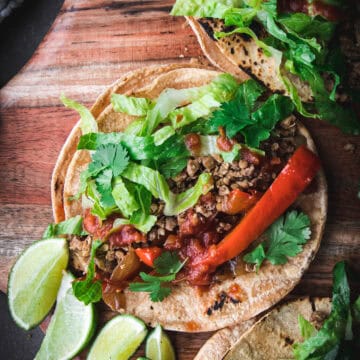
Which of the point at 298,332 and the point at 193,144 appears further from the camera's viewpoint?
the point at 298,332

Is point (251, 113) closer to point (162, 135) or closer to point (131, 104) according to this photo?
point (162, 135)

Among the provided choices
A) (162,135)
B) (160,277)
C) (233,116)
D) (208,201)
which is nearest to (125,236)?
(160,277)

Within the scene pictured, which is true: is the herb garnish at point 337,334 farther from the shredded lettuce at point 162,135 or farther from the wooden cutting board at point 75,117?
the shredded lettuce at point 162,135

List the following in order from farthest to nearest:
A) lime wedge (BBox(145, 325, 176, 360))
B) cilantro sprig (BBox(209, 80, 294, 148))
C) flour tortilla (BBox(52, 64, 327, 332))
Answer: lime wedge (BBox(145, 325, 176, 360))
flour tortilla (BBox(52, 64, 327, 332))
cilantro sprig (BBox(209, 80, 294, 148))

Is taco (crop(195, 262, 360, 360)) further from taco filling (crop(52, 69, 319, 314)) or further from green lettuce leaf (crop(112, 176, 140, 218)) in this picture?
green lettuce leaf (crop(112, 176, 140, 218))

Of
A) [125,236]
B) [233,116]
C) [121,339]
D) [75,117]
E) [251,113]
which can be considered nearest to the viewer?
[233,116]

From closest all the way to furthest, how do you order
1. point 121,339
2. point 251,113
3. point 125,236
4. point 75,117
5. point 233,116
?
point 233,116 → point 251,113 → point 125,236 → point 121,339 → point 75,117

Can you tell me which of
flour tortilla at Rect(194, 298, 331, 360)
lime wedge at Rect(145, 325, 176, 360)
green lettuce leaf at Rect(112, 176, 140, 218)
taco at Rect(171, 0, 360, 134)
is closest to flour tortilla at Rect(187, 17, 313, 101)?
taco at Rect(171, 0, 360, 134)
